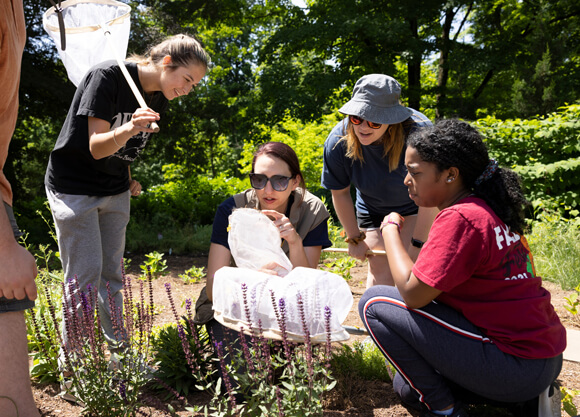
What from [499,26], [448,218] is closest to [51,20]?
[448,218]

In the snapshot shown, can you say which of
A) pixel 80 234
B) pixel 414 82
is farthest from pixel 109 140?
pixel 414 82

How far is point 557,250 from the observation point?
5066 millimetres

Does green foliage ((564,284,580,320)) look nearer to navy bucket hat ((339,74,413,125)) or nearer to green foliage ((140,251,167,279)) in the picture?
navy bucket hat ((339,74,413,125))

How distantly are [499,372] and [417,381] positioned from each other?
327 mm

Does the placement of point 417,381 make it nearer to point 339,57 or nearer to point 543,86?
point 339,57

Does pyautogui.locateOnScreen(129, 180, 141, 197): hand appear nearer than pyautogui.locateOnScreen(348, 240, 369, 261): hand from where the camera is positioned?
Yes

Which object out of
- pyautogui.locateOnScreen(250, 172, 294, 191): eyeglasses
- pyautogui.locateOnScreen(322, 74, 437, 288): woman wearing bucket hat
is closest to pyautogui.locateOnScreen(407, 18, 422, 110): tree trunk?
pyautogui.locateOnScreen(322, 74, 437, 288): woman wearing bucket hat

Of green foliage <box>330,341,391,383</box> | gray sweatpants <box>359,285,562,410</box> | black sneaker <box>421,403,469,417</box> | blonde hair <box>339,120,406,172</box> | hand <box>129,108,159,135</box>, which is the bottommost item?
green foliage <box>330,341,391,383</box>

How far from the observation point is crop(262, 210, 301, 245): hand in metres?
2.39

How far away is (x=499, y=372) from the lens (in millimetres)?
1884

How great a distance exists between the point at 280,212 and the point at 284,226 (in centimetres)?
26

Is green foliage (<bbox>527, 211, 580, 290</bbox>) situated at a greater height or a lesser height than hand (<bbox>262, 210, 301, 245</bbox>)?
lesser

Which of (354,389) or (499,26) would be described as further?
(499,26)

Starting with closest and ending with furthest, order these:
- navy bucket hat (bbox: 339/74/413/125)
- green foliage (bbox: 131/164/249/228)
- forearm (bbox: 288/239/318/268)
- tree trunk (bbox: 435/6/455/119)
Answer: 1. forearm (bbox: 288/239/318/268)
2. navy bucket hat (bbox: 339/74/413/125)
3. green foliage (bbox: 131/164/249/228)
4. tree trunk (bbox: 435/6/455/119)
